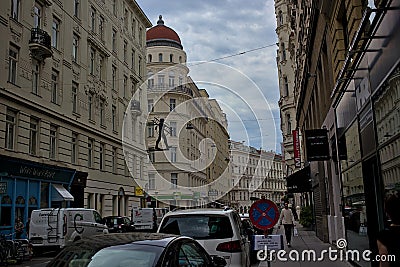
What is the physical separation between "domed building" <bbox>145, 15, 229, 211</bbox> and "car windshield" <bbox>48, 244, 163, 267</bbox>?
48.7m

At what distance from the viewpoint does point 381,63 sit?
26.7ft

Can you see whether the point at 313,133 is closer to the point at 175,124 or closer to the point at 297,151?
the point at 297,151

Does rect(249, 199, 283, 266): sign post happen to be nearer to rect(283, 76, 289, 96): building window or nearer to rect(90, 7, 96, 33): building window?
rect(90, 7, 96, 33): building window

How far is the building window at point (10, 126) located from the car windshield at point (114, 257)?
19.6 m

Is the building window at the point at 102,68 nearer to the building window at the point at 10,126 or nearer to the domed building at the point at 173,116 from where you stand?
the building window at the point at 10,126

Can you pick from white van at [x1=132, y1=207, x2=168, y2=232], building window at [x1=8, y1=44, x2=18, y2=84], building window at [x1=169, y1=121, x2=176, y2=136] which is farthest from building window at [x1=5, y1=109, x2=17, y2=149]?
building window at [x1=169, y1=121, x2=176, y2=136]

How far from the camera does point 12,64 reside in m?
23.8

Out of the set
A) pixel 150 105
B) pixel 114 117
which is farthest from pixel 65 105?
pixel 150 105

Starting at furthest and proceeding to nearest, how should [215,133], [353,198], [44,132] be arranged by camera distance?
[215,133] < [44,132] < [353,198]

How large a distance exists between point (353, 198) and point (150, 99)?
169 feet

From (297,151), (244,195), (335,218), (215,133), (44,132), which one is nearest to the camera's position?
(335,218)

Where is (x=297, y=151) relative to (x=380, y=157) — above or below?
above

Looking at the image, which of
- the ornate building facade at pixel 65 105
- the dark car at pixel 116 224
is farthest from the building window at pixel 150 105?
the dark car at pixel 116 224

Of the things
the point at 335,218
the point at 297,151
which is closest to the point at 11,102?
the point at 335,218
